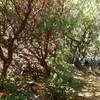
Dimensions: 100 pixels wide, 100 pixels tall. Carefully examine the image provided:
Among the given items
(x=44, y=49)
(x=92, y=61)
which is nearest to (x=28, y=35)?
(x=44, y=49)

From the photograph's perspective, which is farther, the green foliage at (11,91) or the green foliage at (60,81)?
the green foliage at (60,81)

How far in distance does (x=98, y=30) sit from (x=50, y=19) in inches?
573

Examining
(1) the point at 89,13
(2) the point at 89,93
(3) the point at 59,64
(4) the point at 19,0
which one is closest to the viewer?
(4) the point at 19,0

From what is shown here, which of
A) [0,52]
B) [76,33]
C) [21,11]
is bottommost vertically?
[0,52]

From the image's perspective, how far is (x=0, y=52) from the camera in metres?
9.45

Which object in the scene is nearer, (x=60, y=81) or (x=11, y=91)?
(x=11, y=91)

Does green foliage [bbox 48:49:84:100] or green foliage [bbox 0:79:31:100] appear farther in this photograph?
green foliage [bbox 48:49:84:100]

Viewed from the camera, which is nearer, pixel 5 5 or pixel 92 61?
pixel 5 5

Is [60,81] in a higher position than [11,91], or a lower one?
higher

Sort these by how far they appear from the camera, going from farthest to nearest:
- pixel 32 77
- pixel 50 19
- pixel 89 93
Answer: pixel 32 77
pixel 89 93
pixel 50 19

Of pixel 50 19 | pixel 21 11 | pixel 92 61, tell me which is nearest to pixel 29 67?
pixel 21 11

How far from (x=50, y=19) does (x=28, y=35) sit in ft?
5.30

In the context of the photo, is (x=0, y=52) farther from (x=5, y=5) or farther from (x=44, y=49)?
(x=44, y=49)

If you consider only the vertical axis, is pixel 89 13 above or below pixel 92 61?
above
